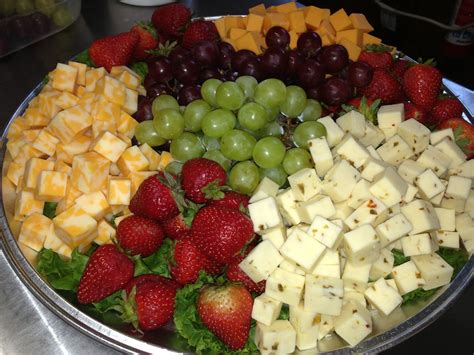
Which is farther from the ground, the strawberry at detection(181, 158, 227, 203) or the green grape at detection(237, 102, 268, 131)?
the green grape at detection(237, 102, 268, 131)

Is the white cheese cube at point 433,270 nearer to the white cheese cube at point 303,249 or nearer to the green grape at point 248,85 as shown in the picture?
the white cheese cube at point 303,249

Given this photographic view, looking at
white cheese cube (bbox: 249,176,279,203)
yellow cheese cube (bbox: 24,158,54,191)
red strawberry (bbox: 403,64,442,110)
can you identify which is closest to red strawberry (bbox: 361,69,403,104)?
red strawberry (bbox: 403,64,442,110)

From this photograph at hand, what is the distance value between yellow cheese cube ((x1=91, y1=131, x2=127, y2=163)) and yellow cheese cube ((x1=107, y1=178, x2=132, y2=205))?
3.1 inches

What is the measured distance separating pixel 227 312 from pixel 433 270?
0.48 meters

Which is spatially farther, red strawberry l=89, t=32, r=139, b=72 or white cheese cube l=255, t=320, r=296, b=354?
red strawberry l=89, t=32, r=139, b=72

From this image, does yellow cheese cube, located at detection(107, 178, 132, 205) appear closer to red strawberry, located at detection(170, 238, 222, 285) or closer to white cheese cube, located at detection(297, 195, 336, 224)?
red strawberry, located at detection(170, 238, 222, 285)

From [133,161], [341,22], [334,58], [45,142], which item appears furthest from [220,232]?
[341,22]

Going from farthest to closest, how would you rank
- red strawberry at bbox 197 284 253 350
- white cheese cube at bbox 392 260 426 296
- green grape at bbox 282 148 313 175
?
green grape at bbox 282 148 313 175 < white cheese cube at bbox 392 260 426 296 < red strawberry at bbox 197 284 253 350

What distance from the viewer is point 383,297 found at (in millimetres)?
1027

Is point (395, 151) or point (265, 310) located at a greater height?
point (395, 151)

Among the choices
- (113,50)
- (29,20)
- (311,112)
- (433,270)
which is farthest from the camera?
(29,20)

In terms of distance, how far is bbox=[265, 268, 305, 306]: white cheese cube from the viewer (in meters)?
1.00

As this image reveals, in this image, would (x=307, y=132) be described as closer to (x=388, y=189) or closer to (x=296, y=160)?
(x=296, y=160)

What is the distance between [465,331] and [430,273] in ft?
1.11
